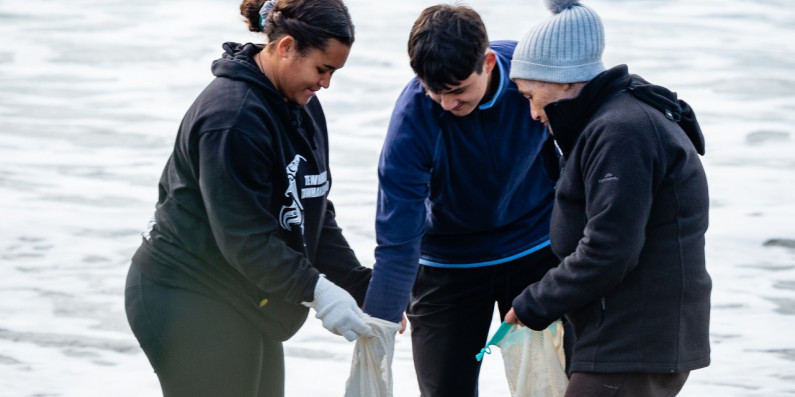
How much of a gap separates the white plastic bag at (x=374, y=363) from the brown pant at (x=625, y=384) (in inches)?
25.3

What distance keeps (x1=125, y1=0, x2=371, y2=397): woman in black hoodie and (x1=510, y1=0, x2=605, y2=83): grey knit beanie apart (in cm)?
49

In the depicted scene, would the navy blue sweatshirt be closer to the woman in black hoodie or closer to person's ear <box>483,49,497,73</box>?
person's ear <box>483,49,497,73</box>

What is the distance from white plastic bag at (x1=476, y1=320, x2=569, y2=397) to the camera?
10.3 ft

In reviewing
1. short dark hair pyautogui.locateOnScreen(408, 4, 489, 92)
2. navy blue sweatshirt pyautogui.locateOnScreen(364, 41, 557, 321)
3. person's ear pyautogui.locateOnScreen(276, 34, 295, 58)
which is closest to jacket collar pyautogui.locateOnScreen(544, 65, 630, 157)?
short dark hair pyautogui.locateOnScreen(408, 4, 489, 92)

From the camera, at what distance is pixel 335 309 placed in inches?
118

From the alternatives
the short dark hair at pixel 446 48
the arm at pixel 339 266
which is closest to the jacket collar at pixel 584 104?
the short dark hair at pixel 446 48

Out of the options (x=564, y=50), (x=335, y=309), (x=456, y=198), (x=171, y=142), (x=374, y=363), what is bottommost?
(x=171, y=142)

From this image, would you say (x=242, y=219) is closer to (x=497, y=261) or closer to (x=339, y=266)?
(x=339, y=266)

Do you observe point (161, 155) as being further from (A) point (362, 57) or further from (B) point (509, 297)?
(B) point (509, 297)

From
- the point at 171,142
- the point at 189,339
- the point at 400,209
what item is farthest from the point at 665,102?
the point at 171,142

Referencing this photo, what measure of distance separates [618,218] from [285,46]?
0.99m

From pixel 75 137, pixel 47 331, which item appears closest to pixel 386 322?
pixel 47 331

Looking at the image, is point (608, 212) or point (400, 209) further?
point (400, 209)

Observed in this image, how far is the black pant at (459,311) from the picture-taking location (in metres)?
3.44
